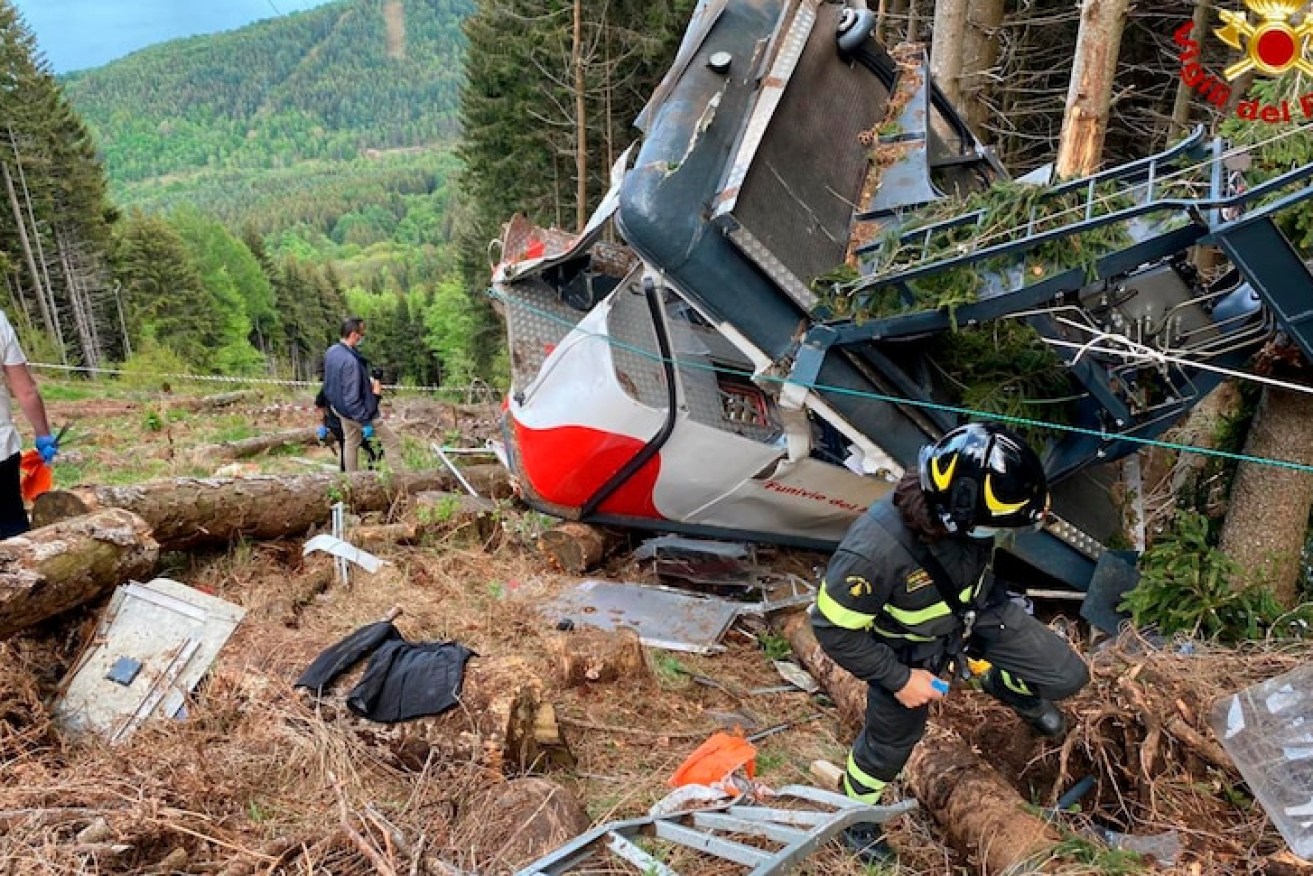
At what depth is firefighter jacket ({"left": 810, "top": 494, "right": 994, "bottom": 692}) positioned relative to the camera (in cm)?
236

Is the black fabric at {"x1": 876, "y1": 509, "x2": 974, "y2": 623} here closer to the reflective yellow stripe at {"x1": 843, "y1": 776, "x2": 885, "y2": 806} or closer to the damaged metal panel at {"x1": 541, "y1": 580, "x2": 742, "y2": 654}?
the reflective yellow stripe at {"x1": 843, "y1": 776, "x2": 885, "y2": 806}

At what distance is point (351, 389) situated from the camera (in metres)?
6.41

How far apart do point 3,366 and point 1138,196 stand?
16.3 ft

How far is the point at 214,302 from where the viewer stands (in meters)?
54.8

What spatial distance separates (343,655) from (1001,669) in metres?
2.51

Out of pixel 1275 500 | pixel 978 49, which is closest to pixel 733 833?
pixel 1275 500

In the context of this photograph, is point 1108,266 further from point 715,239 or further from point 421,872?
point 421,872

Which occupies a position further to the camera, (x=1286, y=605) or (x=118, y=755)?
(x=1286, y=605)

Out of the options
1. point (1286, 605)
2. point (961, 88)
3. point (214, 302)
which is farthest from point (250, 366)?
point (1286, 605)

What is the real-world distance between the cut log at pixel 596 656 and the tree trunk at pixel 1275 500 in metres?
2.51

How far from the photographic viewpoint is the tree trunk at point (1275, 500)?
322cm

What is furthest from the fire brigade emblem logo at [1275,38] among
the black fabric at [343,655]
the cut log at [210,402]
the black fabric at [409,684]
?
the cut log at [210,402]

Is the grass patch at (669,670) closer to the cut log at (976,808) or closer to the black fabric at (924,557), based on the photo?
the cut log at (976,808)

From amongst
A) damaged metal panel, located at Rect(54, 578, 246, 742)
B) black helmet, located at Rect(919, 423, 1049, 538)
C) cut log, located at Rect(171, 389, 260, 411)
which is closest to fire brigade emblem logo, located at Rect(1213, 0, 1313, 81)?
black helmet, located at Rect(919, 423, 1049, 538)
